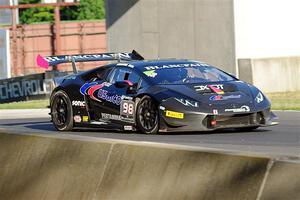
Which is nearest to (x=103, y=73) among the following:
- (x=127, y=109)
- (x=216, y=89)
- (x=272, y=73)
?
(x=127, y=109)

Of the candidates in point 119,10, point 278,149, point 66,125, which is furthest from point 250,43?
point 278,149

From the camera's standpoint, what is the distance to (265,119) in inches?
579

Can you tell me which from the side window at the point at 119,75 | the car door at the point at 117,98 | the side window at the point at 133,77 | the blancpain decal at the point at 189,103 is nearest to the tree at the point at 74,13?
the side window at the point at 119,75

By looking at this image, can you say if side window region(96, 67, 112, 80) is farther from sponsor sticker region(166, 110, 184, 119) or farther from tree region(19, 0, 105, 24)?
tree region(19, 0, 105, 24)

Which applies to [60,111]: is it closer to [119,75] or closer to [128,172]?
[119,75]

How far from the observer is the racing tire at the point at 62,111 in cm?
1672

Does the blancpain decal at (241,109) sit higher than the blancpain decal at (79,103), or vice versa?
the blancpain decal at (79,103)

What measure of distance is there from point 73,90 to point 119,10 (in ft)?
55.1

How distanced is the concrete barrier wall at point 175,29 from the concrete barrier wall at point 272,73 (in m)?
0.71

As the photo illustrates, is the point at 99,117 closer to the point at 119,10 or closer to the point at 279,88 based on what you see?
the point at 279,88

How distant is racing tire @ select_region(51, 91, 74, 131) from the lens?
16.7 metres

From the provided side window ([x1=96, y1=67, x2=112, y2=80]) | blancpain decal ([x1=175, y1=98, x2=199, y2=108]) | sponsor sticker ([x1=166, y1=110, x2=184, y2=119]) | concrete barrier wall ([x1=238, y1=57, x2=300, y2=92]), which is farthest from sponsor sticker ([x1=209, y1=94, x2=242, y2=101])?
concrete barrier wall ([x1=238, y1=57, x2=300, y2=92])

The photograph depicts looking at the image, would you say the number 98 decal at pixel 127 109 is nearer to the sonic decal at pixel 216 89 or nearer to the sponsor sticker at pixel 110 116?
the sponsor sticker at pixel 110 116

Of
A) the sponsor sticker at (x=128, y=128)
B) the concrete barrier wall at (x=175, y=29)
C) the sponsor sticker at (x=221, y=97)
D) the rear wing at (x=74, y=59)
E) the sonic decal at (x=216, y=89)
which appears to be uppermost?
the concrete barrier wall at (x=175, y=29)
